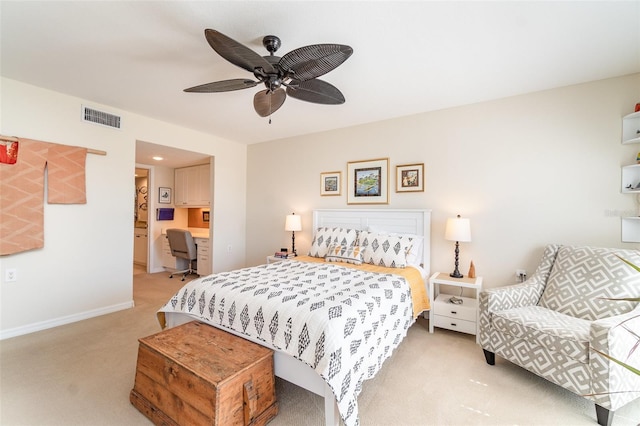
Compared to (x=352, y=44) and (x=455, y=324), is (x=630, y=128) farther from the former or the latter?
(x=352, y=44)

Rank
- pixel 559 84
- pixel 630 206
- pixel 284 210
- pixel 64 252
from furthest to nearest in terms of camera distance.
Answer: pixel 284 210, pixel 64 252, pixel 559 84, pixel 630 206

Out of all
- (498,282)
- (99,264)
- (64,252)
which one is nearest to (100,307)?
(99,264)

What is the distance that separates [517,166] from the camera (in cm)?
293

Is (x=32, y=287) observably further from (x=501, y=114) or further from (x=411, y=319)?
(x=501, y=114)

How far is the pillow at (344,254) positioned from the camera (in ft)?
10.7

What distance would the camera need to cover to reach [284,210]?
4684mm

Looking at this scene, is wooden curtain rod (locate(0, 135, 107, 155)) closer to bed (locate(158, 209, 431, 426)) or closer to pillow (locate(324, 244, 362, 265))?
bed (locate(158, 209, 431, 426))

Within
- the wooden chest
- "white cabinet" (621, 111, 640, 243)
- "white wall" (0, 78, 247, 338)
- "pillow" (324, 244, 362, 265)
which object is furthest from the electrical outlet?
"white cabinet" (621, 111, 640, 243)

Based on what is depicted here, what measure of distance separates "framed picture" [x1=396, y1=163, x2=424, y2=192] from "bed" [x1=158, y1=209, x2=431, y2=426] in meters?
0.38

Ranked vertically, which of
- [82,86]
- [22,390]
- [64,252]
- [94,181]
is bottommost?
[22,390]

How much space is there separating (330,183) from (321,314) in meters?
2.71

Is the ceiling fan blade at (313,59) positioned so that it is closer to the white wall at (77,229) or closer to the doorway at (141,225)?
the white wall at (77,229)

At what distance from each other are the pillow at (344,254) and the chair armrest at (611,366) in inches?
77.3

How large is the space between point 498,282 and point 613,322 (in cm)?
126
